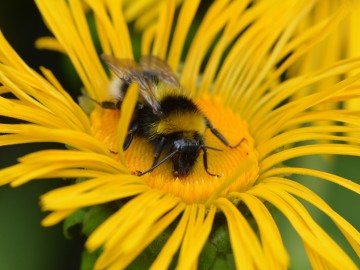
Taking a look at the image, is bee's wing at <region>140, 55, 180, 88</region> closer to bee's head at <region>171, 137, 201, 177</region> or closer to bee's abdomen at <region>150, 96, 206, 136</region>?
bee's abdomen at <region>150, 96, 206, 136</region>

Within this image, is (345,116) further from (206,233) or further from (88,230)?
(88,230)

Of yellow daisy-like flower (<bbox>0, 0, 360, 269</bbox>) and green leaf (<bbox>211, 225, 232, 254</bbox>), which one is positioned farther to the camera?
green leaf (<bbox>211, 225, 232, 254</bbox>)

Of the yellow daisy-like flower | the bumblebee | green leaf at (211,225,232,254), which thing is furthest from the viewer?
the bumblebee

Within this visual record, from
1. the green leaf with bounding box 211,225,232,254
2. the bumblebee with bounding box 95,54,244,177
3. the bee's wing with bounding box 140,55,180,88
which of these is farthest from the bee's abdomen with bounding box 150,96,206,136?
the green leaf with bounding box 211,225,232,254

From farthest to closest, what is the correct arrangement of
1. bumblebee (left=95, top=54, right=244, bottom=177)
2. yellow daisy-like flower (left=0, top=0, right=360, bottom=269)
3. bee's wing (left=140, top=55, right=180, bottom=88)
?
bee's wing (left=140, top=55, right=180, bottom=88)
bumblebee (left=95, top=54, right=244, bottom=177)
yellow daisy-like flower (left=0, top=0, right=360, bottom=269)

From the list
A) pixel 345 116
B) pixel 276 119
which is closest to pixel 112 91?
pixel 276 119

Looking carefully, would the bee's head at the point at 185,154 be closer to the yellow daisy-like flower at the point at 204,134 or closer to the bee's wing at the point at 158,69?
the yellow daisy-like flower at the point at 204,134

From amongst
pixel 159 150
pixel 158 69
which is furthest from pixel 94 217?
pixel 158 69

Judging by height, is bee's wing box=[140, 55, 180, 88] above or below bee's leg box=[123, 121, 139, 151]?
above
